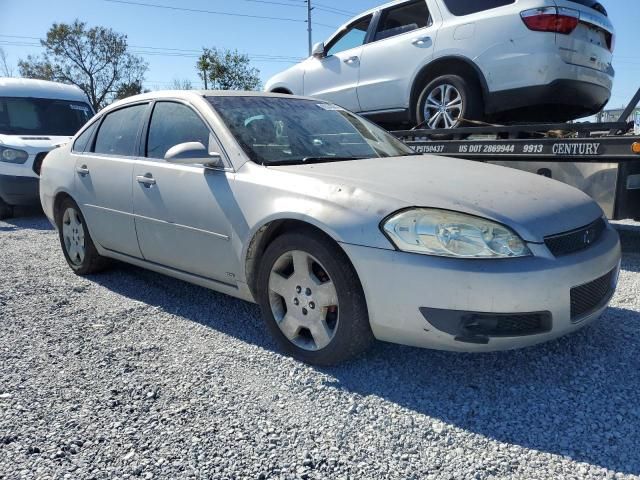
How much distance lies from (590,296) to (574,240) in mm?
284

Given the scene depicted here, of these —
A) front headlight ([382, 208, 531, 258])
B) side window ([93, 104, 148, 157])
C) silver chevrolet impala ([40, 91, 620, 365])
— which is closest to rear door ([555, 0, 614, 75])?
silver chevrolet impala ([40, 91, 620, 365])

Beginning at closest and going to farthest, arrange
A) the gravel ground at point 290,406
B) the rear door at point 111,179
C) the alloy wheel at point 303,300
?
the gravel ground at point 290,406
the alloy wheel at point 303,300
the rear door at point 111,179

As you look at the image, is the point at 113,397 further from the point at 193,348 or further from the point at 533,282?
the point at 533,282

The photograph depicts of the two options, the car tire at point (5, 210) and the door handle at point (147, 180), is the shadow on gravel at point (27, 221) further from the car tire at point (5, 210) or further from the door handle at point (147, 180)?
the door handle at point (147, 180)

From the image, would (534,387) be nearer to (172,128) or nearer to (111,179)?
(172,128)

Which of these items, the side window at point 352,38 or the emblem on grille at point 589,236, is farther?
the side window at point 352,38

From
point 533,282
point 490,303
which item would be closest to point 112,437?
point 490,303

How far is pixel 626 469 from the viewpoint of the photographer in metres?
1.91

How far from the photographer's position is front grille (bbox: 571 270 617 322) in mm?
2430

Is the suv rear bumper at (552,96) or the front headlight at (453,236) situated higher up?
the suv rear bumper at (552,96)

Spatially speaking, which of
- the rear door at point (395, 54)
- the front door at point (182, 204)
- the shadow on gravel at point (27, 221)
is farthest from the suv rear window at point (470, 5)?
the shadow on gravel at point (27, 221)

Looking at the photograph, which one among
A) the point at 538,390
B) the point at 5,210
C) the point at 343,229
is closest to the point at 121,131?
the point at 343,229

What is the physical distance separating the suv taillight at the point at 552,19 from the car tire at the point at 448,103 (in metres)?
0.78

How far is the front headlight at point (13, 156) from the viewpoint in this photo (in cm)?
795
